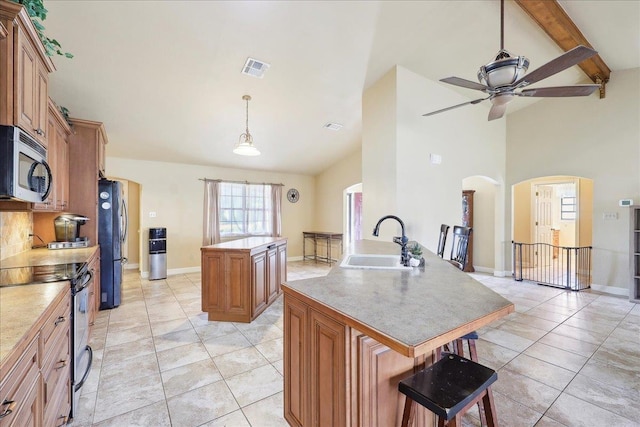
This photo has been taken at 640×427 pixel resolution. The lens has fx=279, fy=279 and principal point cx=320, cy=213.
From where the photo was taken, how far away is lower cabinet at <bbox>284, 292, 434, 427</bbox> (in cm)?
117

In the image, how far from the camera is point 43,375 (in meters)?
1.26

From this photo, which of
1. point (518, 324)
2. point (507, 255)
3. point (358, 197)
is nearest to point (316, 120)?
point (358, 197)

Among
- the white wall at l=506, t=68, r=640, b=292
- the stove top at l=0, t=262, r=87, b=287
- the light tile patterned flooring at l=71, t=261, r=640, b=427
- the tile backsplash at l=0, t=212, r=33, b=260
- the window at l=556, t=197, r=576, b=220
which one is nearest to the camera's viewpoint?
the stove top at l=0, t=262, r=87, b=287

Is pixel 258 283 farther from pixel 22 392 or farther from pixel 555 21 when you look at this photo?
pixel 555 21

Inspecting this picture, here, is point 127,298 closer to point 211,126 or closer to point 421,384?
point 211,126

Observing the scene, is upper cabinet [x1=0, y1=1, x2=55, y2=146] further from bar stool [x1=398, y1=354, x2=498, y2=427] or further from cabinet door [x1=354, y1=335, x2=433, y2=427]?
bar stool [x1=398, y1=354, x2=498, y2=427]

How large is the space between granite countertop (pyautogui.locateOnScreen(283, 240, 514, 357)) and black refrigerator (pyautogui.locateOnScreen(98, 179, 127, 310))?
11.7 ft

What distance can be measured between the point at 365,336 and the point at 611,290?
589 centimetres

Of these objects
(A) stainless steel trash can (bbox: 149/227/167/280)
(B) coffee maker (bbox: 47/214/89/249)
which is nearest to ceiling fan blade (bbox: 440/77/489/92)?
(B) coffee maker (bbox: 47/214/89/249)

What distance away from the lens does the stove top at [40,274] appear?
1.78m

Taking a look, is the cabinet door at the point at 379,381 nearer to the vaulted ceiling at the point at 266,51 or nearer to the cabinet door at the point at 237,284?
the cabinet door at the point at 237,284

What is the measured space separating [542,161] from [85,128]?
24.6 ft

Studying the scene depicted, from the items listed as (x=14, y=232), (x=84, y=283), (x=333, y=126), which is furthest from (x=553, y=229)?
(x=14, y=232)

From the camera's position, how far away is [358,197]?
756 cm
